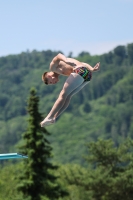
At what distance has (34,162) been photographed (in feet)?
149

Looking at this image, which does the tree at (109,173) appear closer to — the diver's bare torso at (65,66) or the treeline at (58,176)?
the treeline at (58,176)

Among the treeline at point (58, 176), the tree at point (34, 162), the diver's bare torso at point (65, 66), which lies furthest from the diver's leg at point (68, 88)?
the tree at point (34, 162)

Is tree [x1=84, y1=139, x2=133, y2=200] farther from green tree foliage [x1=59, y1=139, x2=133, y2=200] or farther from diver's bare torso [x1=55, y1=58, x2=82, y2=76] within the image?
diver's bare torso [x1=55, y1=58, x2=82, y2=76]

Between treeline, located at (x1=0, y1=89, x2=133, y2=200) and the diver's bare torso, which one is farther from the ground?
the diver's bare torso

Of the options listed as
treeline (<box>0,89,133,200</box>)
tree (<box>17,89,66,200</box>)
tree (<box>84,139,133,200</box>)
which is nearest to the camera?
tree (<box>17,89,66,200</box>)

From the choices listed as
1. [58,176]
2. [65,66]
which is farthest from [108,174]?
[65,66]

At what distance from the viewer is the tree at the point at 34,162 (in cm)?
4428

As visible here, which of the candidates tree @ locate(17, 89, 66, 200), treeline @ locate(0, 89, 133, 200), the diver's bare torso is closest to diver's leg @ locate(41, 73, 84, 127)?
the diver's bare torso

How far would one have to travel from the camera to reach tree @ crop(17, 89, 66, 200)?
44281 millimetres

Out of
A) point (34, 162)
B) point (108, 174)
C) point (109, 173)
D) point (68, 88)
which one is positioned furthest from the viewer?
point (109, 173)

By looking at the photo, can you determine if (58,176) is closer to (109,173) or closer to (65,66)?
(109,173)

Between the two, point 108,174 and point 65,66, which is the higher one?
point 65,66

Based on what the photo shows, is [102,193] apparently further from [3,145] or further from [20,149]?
[3,145]

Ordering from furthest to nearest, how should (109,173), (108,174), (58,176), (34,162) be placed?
(109,173)
(108,174)
(58,176)
(34,162)
